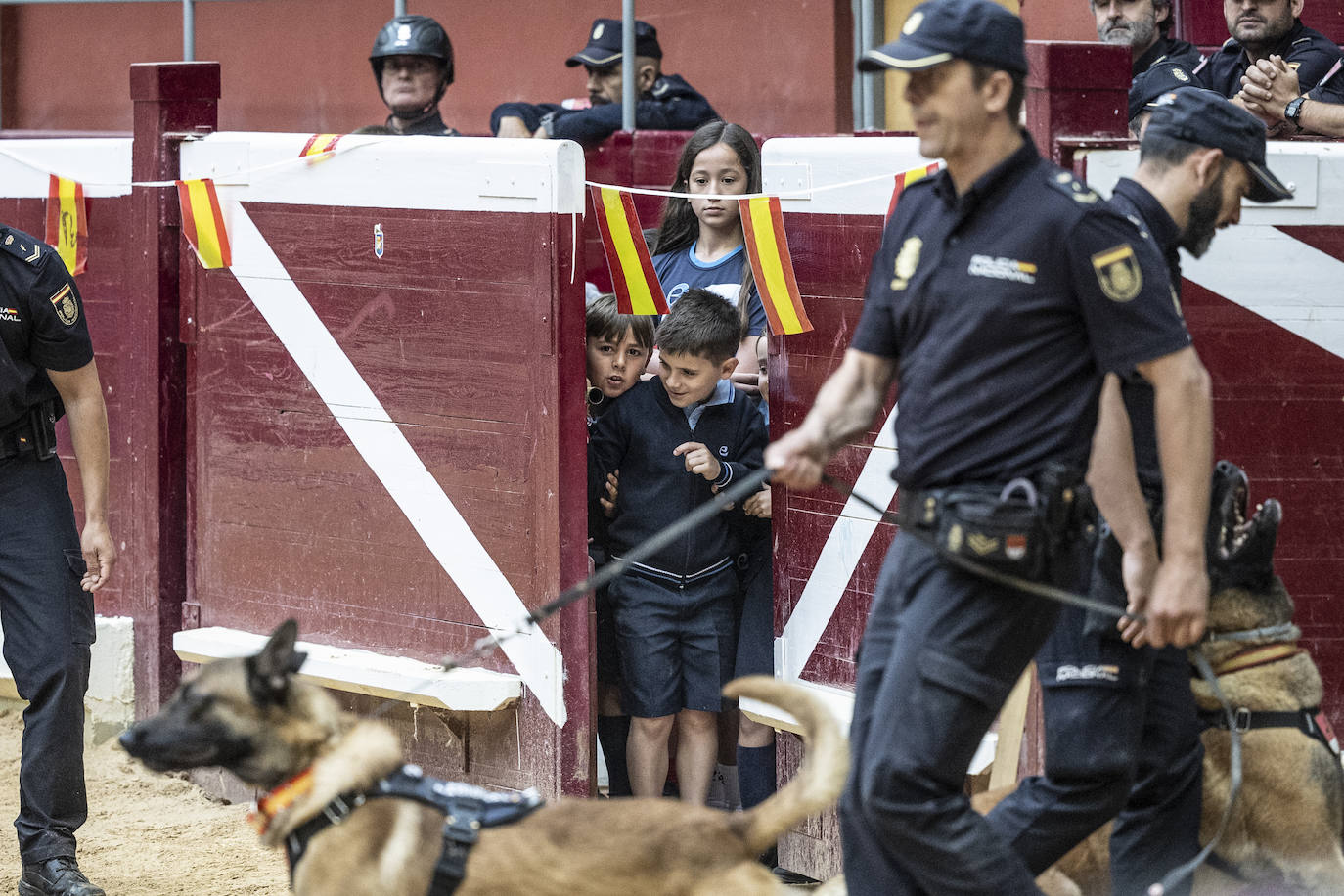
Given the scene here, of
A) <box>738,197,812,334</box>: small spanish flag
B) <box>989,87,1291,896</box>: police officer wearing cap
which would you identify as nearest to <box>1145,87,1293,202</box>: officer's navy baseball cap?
<box>989,87,1291,896</box>: police officer wearing cap

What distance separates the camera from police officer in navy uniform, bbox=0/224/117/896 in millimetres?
5062

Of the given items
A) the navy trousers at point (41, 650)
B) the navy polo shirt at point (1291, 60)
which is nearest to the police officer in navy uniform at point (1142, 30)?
Answer: the navy polo shirt at point (1291, 60)

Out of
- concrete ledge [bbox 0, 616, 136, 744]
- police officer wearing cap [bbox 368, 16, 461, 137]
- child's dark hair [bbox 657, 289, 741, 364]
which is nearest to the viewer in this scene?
child's dark hair [bbox 657, 289, 741, 364]

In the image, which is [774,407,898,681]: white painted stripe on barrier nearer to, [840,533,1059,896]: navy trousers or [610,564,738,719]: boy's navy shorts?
[610,564,738,719]: boy's navy shorts

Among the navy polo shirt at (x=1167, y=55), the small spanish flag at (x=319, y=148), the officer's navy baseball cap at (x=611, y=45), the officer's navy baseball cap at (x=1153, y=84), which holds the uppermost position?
the officer's navy baseball cap at (x=611, y=45)

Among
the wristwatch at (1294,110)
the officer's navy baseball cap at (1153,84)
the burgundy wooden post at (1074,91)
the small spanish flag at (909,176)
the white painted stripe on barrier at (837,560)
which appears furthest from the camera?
the officer's navy baseball cap at (1153,84)

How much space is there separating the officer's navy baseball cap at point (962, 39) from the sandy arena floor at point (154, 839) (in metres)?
3.29

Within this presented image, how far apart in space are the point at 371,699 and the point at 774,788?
1436 millimetres

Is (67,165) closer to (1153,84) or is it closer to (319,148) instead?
(319,148)

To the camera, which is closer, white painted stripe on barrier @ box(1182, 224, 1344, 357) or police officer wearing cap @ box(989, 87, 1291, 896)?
police officer wearing cap @ box(989, 87, 1291, 896)

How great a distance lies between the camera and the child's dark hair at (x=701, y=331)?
525 centimetres

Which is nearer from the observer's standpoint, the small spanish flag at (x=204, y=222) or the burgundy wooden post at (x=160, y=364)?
the small spanish flag at (x=204, y=222)

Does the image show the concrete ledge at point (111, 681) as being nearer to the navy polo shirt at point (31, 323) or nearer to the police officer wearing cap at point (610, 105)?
the navy polo shirt at point (31, 323)

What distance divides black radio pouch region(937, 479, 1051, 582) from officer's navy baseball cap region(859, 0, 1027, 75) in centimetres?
84
